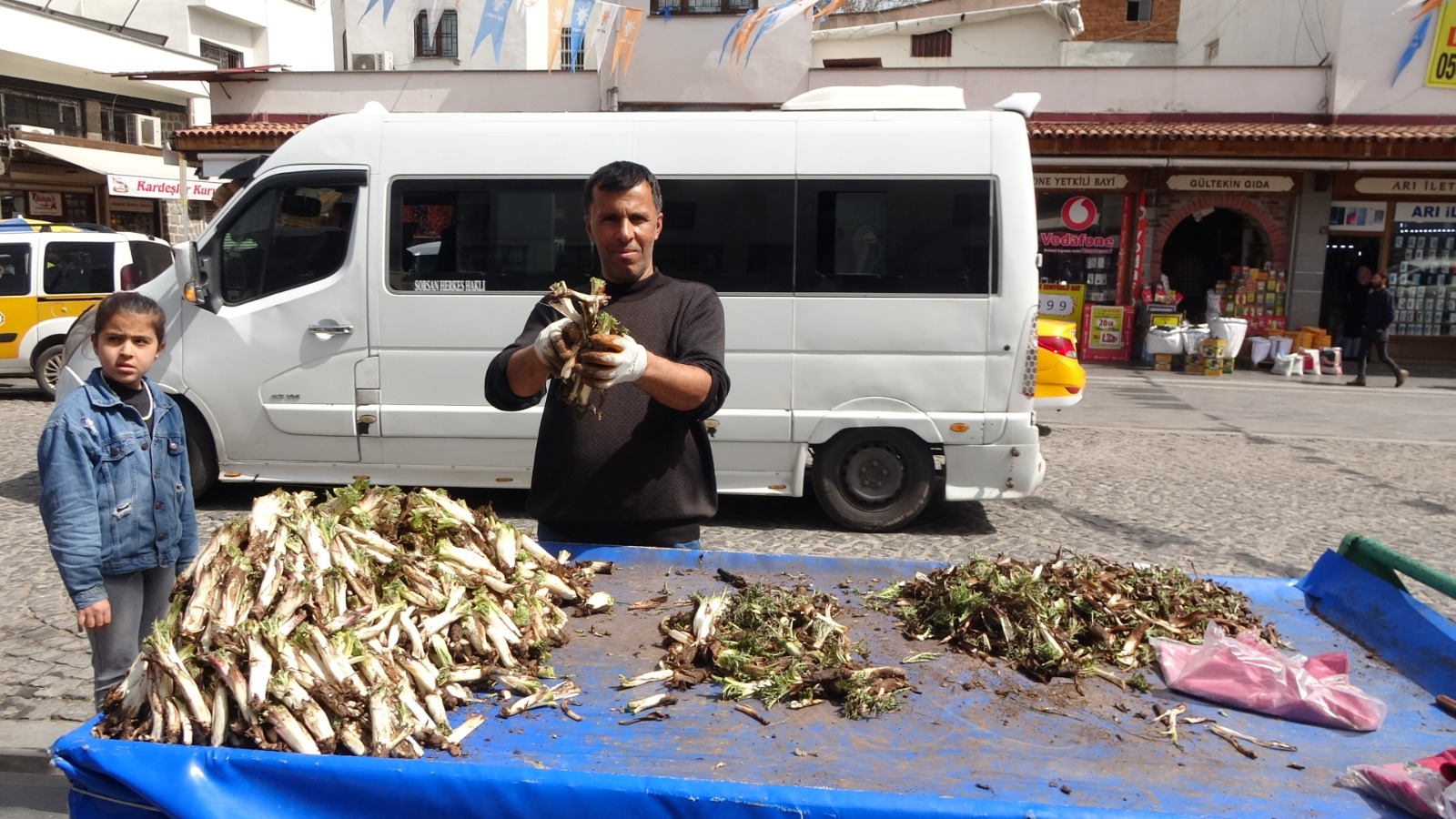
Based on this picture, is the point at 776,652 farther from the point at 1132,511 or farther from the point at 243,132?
the point at 243,132

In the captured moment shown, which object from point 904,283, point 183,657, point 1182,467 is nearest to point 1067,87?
point 1182,467

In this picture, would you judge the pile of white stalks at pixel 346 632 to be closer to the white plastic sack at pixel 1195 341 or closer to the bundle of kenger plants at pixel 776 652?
the bundle of kenger plants at pixel 776 652

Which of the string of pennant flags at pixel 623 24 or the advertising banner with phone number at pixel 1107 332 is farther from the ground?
the string of pennant flags at pixel 623 24

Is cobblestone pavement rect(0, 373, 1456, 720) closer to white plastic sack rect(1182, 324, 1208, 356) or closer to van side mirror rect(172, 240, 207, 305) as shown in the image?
van side mirror rect(172, 240, 207, 305)

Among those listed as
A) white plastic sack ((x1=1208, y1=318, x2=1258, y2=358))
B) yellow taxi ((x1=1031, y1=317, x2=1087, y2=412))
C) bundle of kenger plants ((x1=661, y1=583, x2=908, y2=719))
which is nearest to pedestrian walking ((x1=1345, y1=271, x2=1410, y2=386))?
white plastic sack ((x1=1208, y1=318, x2=1258, y2=358))

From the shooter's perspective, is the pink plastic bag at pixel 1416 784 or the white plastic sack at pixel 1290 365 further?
the white plastic sack at pixel 1290 365

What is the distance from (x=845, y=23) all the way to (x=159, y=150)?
76.0 ft

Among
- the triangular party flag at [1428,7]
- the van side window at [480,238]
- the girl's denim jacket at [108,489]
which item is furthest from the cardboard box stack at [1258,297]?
the girl's denim jacket at [108,489]

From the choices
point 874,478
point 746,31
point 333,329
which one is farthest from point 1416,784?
point 746,31

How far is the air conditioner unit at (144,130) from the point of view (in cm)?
3010

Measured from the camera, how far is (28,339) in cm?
1380

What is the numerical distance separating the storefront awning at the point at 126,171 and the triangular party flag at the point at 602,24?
11002mm

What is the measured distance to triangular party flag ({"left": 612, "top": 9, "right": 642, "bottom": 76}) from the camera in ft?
64.6

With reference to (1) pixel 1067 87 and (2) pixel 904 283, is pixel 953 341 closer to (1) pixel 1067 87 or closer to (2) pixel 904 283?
(2) pixel 904 283
